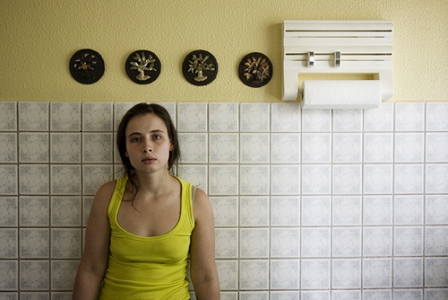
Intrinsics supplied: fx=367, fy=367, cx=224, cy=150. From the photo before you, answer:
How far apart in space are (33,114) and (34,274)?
699mm

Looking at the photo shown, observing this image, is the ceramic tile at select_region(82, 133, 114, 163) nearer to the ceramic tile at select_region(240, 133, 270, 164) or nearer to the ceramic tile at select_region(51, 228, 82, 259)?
the ceramic tile at select_region(51, 228, 82, 259)

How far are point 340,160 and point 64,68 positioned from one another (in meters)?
1.28

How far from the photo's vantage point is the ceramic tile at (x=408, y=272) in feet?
5.44

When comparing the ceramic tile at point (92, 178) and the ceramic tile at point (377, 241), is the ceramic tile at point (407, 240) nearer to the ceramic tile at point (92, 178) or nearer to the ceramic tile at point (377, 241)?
the ceramic tile at point (377, 241)

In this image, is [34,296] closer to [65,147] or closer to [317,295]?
[65,147]

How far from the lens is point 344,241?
165 cm

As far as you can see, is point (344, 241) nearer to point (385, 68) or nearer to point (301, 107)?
point (301, 107)

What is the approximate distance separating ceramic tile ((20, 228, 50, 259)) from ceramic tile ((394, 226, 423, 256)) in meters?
1.55

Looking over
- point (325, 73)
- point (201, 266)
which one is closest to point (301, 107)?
point (325, 73)

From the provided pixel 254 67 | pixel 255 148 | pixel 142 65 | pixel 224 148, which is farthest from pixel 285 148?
pixel 142 65

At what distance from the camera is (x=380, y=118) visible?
165 centimetres

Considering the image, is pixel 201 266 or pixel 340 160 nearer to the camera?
pixel 201 266

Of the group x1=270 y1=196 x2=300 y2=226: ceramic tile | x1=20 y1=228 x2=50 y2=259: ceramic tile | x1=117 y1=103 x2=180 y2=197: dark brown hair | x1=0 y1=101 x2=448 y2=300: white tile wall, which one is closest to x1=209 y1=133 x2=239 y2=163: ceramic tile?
x1=0 y1=101 x2=448 y2=300: white tile wall

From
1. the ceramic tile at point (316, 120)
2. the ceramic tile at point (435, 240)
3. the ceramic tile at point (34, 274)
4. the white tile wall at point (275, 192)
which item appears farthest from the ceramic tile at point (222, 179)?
the ceramic tile at point (435, 240)
